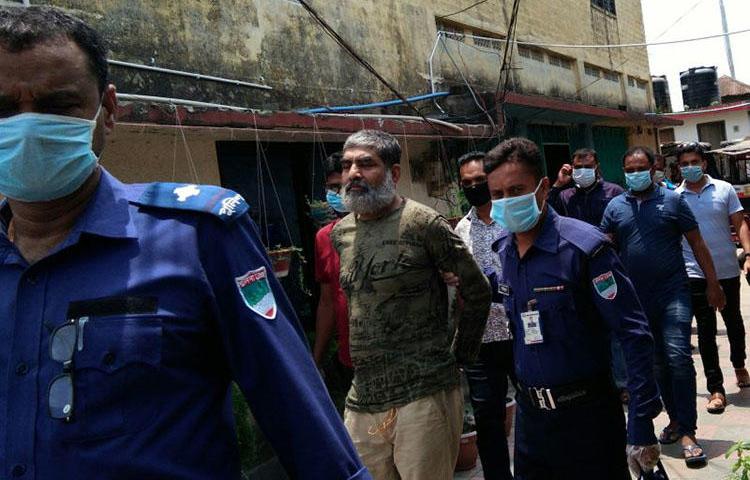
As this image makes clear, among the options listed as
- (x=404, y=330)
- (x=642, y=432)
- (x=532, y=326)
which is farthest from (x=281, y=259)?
(x=642, y=432)

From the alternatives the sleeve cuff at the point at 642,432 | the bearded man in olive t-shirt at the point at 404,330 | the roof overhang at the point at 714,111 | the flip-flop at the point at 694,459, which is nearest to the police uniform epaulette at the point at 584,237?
the bearded man in olive t-shirt at the point at 404,330

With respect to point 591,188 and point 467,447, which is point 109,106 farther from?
point 591,188

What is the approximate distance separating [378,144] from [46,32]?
2.34 m

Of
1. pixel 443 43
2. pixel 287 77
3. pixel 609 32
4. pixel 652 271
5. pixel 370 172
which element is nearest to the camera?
pixel 370 172

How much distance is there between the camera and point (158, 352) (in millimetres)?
1301

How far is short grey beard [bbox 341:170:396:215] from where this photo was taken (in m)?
3.50

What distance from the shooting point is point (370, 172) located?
3.56 m

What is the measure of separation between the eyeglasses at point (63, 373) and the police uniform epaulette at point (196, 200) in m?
0.27

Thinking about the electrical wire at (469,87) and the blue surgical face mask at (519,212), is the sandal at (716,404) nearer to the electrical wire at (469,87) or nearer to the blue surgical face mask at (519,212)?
the blue surgical face mask at (519,212)

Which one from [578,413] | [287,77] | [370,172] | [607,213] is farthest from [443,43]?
[578,413]

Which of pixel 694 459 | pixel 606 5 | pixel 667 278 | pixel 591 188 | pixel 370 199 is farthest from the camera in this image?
pixel 606 5

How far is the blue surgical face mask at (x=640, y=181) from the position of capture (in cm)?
523

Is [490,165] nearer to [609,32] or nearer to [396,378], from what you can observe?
[396,378]

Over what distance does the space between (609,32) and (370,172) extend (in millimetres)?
17295
